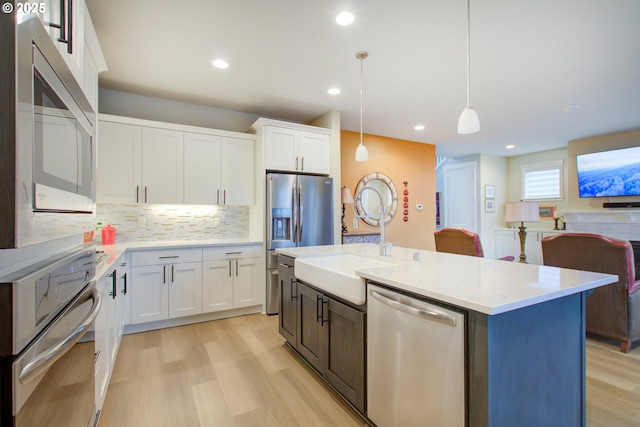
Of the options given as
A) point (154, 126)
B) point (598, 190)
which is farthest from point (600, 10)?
point (598, 190)


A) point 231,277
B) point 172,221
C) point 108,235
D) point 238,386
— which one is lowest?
point 238,386

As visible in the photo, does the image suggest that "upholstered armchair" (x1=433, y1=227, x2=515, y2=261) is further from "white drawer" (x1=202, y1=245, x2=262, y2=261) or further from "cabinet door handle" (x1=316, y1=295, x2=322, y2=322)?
"white drawer" (x1=202, y1=245, x2=262, y2=261)

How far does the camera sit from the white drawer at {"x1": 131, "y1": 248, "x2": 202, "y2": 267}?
122 inches

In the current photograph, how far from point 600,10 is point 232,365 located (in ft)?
12.6

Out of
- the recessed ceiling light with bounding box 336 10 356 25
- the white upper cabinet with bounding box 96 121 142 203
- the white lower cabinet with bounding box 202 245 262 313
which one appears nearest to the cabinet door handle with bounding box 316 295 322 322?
the white lower cabinet with bounding box 202 245 262 313

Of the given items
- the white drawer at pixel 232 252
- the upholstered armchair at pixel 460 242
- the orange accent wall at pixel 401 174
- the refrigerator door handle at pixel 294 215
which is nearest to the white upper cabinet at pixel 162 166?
the white drawer at pixel 232 252

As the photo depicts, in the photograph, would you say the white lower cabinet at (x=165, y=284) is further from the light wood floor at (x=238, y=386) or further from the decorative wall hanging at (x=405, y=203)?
the decorative wall hanging at (x=405, y=203)

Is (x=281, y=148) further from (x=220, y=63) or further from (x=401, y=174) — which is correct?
(x=401, y=174)

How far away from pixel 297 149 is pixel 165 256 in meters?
2.02

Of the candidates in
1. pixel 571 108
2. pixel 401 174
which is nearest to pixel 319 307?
pixel 401 174

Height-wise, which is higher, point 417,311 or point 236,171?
point 236,171

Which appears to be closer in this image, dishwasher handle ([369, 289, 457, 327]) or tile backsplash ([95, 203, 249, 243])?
dishwasher handle ([369, 289, 457, 327])

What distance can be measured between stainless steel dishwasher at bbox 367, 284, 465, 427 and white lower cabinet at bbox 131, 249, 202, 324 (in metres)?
2.40

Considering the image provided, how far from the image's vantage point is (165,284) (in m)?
3.24
